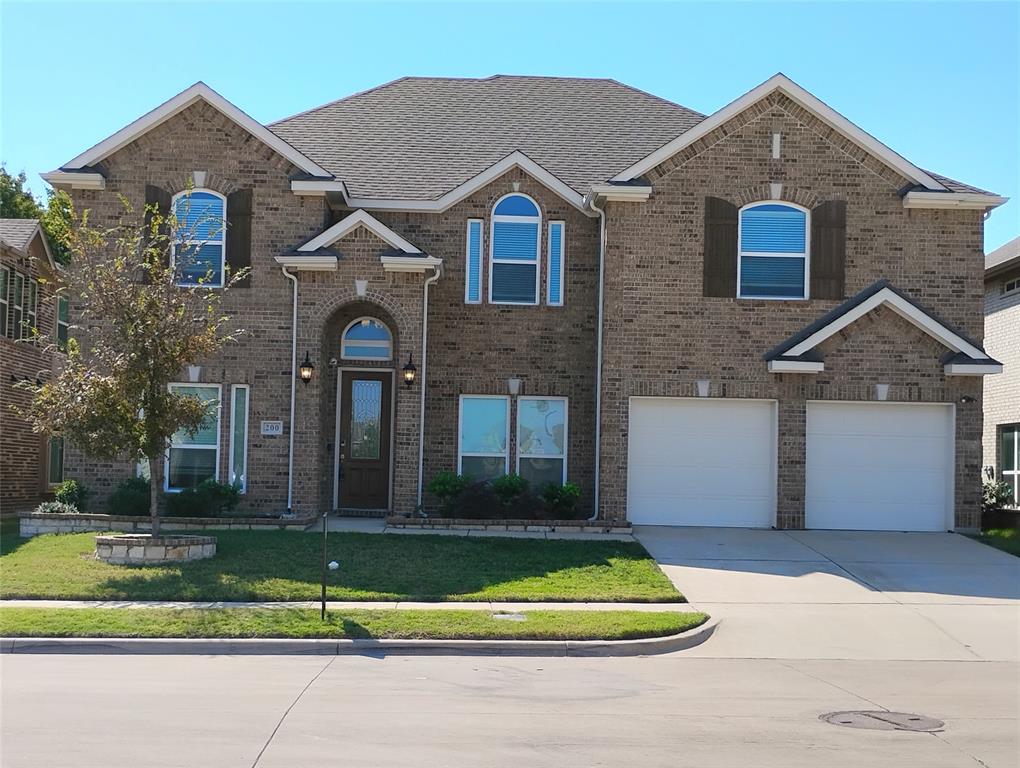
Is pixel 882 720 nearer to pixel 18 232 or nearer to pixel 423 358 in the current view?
pixel 423 358

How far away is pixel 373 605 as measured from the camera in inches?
494

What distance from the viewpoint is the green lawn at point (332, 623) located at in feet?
35.9

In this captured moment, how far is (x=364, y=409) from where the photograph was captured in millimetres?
19703

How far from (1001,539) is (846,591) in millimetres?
5262

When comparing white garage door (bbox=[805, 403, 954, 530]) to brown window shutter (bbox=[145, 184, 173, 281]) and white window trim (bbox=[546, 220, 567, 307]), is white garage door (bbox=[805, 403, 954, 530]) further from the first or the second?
brown window shutter (bbox=[145, 184, 173, 281])

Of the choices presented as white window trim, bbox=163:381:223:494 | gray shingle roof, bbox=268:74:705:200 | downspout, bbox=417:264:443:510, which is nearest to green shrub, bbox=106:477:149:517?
white window trim, bbox=163:381:223:494

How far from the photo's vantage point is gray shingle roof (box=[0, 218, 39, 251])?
76.4 feet

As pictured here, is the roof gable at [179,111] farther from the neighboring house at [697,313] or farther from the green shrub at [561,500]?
the green shrub at [561,500]

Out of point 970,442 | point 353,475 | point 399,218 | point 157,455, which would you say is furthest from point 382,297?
point 970,442

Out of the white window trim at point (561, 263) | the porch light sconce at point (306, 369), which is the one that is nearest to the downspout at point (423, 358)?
the porch light sconce at point (306, 369)

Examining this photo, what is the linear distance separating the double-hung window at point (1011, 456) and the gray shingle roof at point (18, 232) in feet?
71.9

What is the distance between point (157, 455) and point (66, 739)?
7.96 m

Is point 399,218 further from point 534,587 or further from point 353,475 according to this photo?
point 534,587

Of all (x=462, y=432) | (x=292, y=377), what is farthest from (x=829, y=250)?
(x=292, y=377)
